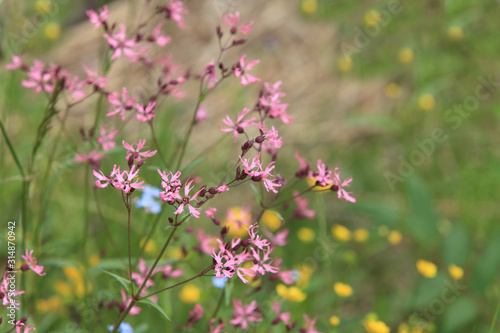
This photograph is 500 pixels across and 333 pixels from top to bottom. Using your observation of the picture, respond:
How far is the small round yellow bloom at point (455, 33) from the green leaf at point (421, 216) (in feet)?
3.83

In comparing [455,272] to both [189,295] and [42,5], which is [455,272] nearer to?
[189,295]

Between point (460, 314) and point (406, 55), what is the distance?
1.89 m

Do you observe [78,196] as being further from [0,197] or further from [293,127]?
[293,127]

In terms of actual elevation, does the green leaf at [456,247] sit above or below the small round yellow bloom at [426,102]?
below

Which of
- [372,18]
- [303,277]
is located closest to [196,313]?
[303,277]

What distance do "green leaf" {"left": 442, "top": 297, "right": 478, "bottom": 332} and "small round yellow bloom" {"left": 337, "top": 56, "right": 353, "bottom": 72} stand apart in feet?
5.96

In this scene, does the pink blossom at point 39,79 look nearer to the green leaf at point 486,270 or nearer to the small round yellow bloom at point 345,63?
the green leaf at point 486,270

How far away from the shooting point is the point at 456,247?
2203 millimetres

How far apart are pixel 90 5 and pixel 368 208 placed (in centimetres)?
300

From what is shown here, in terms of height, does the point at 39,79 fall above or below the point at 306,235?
above

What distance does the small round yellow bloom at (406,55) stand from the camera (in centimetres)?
344

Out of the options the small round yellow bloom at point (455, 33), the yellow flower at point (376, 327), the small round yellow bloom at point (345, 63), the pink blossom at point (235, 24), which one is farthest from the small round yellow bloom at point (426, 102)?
the pink blossom at point (235, 24)

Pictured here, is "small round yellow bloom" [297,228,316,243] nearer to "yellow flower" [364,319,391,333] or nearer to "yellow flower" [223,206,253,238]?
"yellow flower" [223,206,253,238]

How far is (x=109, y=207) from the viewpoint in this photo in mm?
2586
